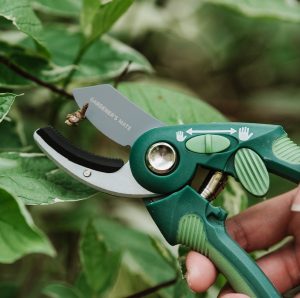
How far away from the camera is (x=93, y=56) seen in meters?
1.04

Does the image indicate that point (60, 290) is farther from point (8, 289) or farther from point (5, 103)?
point (5, 103)

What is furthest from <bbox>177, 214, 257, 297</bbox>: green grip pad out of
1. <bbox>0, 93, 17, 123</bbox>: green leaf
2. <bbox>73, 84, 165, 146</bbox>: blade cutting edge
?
<bbox>0, 93, 17, 123</bbox>: green leaf

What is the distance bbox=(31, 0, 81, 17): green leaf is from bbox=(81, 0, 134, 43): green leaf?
101 mm

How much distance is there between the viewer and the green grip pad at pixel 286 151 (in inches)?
27.4

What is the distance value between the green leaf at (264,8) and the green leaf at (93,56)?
15 cm

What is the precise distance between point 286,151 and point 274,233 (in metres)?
0.20

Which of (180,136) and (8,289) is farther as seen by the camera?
(8,289)

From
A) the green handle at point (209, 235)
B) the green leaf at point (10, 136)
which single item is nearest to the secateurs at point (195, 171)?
the green handle at point (209, 235)

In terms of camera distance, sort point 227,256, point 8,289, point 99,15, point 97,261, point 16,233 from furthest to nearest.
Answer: point 8,289 → point 97,261 → point 99,15 → point 227,256 → point 16,233

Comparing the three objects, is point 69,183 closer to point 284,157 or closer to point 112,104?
point 112,104

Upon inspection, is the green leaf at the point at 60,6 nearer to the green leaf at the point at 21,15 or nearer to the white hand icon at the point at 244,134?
the green leaf at the point at 21,15

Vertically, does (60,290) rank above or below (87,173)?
below

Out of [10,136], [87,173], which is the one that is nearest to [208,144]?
[87,173]

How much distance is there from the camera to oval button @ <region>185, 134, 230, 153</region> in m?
0.70
